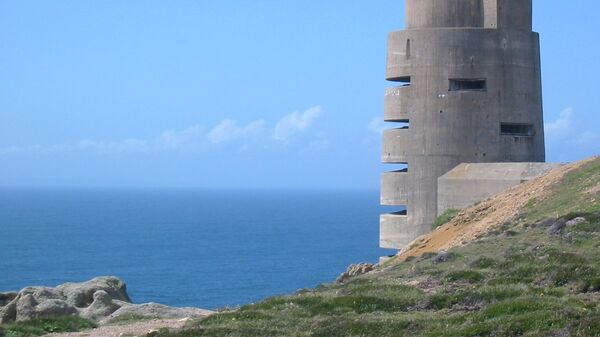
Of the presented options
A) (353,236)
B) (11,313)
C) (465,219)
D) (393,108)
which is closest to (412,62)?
(393,108)

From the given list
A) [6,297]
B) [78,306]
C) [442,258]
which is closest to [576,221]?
[442,258]

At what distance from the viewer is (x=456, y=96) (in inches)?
1449

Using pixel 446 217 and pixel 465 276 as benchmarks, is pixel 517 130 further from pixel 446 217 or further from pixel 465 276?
pixel 465 276

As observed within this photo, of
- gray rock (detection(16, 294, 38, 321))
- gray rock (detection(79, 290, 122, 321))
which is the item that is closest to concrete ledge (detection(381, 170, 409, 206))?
gray rock (detection(79, 290, 122, 321))

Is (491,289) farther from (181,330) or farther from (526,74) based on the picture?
(526,74)

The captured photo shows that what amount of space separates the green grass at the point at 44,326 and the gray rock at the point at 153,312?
4.09ft

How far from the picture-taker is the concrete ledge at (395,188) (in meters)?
37.9

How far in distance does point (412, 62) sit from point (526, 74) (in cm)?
340

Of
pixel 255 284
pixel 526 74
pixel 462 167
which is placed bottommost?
pixel 255 284

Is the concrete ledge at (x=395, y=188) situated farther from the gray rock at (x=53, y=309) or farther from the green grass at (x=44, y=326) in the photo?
the green grass at (x=44, y=326)

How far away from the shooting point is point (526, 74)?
37375mm

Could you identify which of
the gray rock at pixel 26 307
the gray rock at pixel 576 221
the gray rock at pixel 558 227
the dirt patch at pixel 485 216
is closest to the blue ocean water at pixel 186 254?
the dirt patch at pixel 485 216

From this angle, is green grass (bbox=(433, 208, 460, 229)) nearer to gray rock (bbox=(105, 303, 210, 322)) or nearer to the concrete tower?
the concrete tower

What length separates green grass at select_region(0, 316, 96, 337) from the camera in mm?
19688
